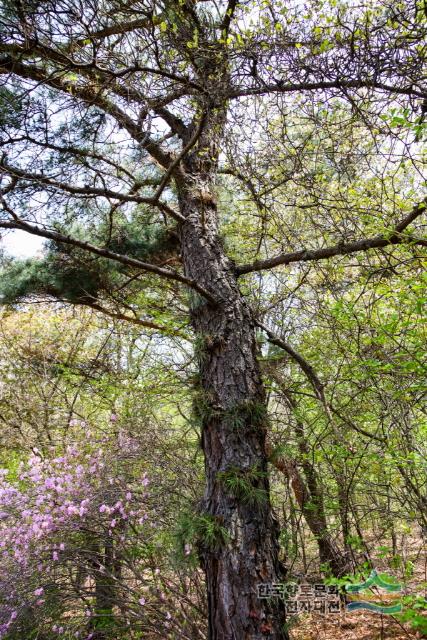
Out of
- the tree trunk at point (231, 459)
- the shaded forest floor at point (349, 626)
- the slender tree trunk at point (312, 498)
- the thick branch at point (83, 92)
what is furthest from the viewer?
the shaded forest floor at point (349, 626)

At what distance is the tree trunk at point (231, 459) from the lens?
2121 millimetres

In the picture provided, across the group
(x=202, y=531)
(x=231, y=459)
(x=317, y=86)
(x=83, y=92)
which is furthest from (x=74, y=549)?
(x=317, y=86)

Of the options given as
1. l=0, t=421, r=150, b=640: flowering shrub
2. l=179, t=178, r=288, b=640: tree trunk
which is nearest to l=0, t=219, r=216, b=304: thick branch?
l=179, t=178, r=288, b=640: tree trunk

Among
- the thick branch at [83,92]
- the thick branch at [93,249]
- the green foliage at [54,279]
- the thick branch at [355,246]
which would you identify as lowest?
the thick branch at [93,249]

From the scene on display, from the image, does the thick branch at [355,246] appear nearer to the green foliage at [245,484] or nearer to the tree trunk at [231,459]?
the tree trunk at [231,459]

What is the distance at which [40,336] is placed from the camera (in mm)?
6398

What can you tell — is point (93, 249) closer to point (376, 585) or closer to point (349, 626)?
point (376, 585)

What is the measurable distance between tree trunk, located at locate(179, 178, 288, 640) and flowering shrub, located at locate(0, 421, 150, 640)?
1.26m

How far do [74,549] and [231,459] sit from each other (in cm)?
176

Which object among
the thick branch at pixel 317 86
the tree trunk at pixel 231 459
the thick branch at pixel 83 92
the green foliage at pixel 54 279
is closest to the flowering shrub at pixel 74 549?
the tree trunk at pixel 231 459

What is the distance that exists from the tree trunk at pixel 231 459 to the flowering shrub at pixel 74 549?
1.26 meters

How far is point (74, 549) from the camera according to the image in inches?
132

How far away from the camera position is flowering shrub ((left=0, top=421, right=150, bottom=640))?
3.35m

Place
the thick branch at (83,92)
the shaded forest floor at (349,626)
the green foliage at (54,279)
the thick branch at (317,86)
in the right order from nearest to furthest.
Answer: the thick branch at (317,86)
the thick branch at (83,92)
the shaded forest floor at (349,626)
the green foliage at (54,279)
